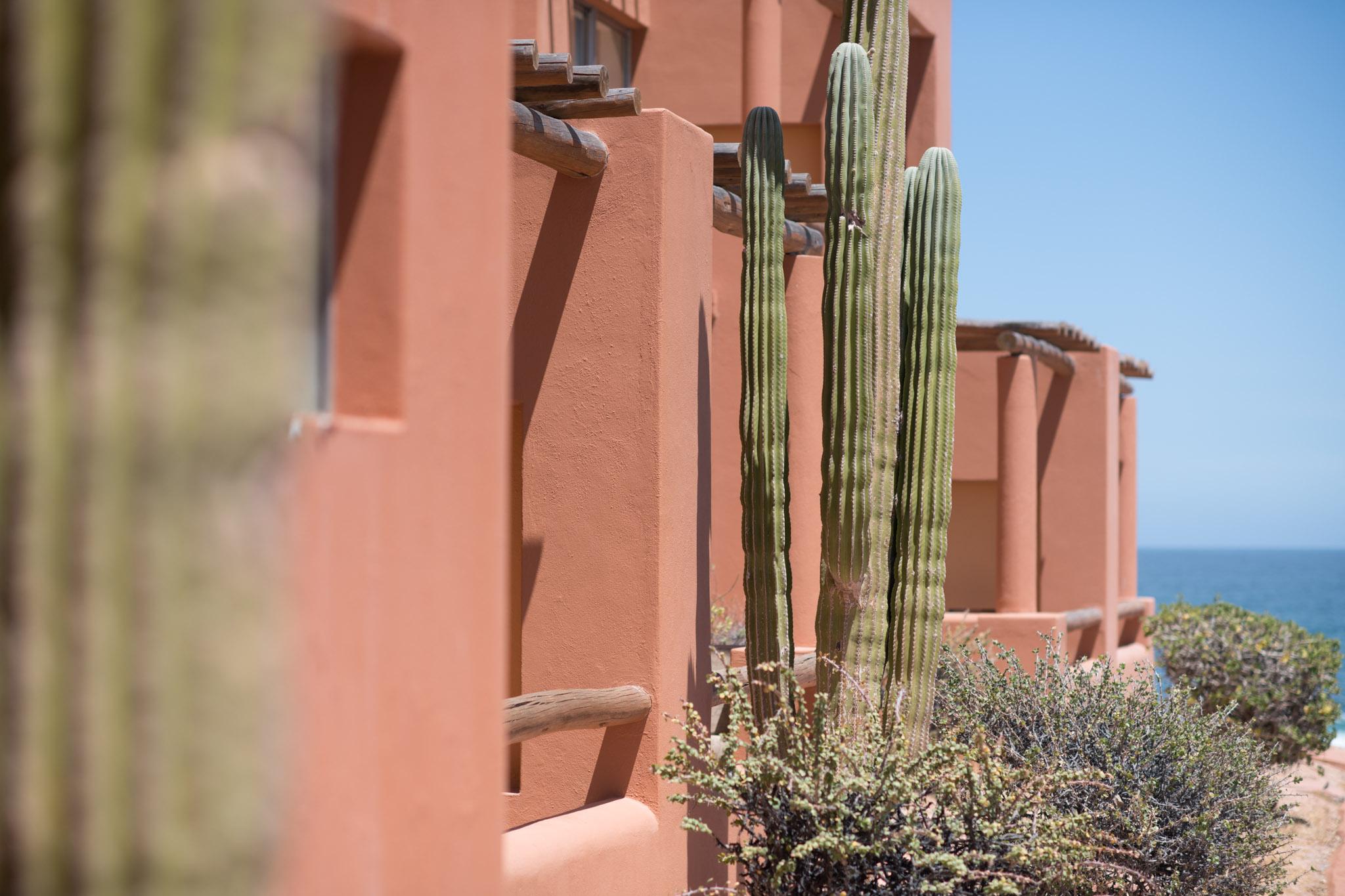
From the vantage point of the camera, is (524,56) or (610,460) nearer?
(524,56)

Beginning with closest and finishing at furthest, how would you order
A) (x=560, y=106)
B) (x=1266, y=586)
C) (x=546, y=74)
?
(x=546, y=74) → (x=560, y=106) → (x=1266, y=586)

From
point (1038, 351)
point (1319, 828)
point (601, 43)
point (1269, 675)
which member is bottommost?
point (1319, 828)

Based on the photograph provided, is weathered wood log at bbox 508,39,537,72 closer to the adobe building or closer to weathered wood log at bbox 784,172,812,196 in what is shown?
the adobe building

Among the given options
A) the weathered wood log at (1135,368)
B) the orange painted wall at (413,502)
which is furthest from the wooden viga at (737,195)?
the weathered wood log at (1135,368)

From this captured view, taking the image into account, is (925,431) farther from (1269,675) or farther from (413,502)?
(1269,675)

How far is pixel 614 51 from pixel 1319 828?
9438 mm

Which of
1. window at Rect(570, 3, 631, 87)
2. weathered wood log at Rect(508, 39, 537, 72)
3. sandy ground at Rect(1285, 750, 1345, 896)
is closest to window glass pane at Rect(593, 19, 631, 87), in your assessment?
window at Rect(570, 3, 631, 87)

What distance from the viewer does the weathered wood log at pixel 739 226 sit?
6.92m

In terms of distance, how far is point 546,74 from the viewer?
5051mm

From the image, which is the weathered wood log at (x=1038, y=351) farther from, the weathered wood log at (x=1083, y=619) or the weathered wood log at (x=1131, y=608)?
the weathered wood log at (x=1131, y=608)

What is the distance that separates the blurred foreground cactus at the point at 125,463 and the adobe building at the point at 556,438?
21cm

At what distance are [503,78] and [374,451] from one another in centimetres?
93

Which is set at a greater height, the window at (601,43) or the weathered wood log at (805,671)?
the window at (601,43)

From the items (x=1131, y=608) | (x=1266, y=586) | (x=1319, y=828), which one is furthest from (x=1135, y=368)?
(x=1266, y=586)
